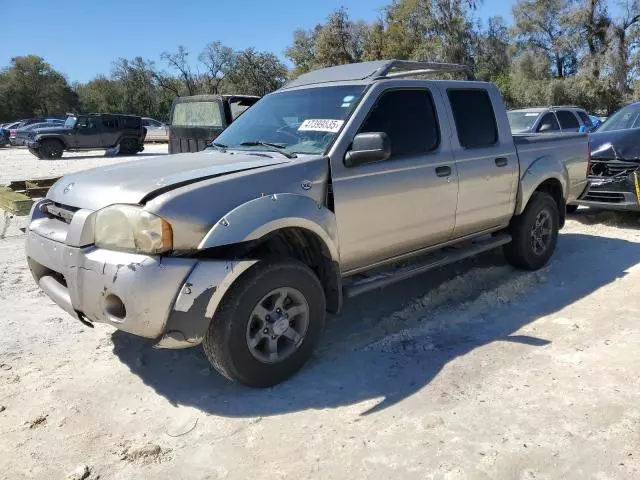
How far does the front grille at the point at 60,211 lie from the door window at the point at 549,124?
1033 cm

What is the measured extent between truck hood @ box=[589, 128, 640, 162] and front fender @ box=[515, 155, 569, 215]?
8.08 feet

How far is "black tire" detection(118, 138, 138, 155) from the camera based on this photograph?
22844mm

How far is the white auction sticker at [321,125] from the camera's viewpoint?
372 cm

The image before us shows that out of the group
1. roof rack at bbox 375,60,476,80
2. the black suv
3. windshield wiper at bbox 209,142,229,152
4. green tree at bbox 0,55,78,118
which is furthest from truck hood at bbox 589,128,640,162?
green tree at bbox 0,55,78,118

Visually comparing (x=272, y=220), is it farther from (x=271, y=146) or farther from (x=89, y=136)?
(x=89, y=136)

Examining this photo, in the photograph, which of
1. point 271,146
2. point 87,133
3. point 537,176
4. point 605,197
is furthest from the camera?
point 87,133

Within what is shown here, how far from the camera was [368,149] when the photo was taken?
11.4ft

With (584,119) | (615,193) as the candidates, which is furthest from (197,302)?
(584,119)

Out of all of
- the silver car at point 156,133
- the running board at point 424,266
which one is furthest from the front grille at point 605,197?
the silver car at point 156,133

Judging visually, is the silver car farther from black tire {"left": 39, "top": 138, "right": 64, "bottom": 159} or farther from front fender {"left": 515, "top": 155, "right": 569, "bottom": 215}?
front fender {"left": 515, "top": 155, "right": 569, "bottom": 215}

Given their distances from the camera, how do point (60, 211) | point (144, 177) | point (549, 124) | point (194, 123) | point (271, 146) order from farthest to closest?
point (549, 124) → point (194, 123) → point (271, 146) → point (60, 211) → point (144, 177)

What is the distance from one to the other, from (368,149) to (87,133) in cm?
2144

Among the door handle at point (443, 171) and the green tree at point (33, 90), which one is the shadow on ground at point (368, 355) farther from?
the green tree at point (33, 90)

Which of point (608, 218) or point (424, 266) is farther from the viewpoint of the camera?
point (608, 218)
